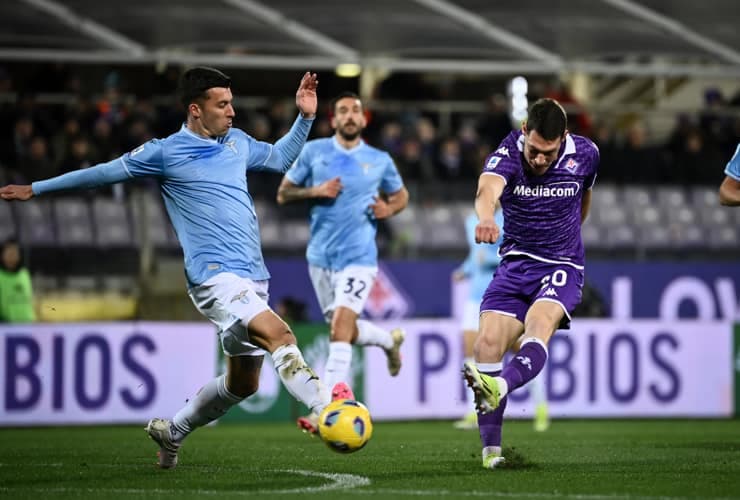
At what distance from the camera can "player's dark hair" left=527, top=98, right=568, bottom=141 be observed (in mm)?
8258

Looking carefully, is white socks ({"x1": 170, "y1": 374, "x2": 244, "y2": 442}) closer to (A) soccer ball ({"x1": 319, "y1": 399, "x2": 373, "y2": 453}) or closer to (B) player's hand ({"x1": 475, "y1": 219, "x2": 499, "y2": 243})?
(A) soccer ball ({"x1": 319, "y1": 399, "x2": 373, "y2": 453})

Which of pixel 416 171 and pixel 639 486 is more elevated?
pixel 416 171

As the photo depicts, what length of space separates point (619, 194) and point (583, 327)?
5595 mm

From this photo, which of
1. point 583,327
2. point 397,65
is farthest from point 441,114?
point 583,327

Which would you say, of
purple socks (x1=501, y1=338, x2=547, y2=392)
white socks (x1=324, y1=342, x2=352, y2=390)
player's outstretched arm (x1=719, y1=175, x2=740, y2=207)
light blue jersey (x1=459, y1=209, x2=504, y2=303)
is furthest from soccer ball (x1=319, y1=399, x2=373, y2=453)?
light blue jersey (x1=459, y1=209, x2=504, y2=303)

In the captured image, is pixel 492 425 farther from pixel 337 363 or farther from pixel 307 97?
pixel 337 363

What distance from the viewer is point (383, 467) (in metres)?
8.75

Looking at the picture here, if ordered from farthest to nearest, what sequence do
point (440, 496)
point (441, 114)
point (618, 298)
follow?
point (441, 114) → point (618, 298) → point (440, 496)

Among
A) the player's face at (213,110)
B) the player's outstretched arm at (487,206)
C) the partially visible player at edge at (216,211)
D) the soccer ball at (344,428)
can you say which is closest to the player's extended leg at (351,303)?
the partially visible player at edge at (216,211)

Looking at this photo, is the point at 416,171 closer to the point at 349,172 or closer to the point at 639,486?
the point at 349,172

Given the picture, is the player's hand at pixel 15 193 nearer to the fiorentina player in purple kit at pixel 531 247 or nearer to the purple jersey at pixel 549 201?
the fiorentina player in purple kit at pixel 531 247

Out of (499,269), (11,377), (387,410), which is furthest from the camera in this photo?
(387,410)

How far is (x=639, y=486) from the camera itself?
7.51 metres

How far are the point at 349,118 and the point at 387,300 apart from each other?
292 inches
